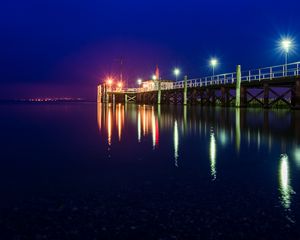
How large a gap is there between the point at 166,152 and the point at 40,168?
133 inches

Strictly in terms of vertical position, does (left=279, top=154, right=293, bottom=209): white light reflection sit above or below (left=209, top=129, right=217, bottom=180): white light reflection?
below

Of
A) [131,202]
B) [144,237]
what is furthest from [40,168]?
[144,237]

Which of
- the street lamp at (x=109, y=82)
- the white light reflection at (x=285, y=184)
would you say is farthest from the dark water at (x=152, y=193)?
the street lamp at (x=109, y=82)

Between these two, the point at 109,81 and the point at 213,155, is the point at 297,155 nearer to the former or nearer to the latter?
the point at 213,155

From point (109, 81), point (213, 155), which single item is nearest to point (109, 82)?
point (109, 81)

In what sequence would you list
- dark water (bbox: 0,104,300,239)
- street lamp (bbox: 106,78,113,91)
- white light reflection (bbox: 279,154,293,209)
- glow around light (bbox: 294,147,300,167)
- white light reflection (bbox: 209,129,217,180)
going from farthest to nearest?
street lamp (bbox: 106,78,113,91) → glow around light (bbox: 294,147,300,167) → white light reflection (bbox: 209,129,217,180) → white light reflection (bbox: 279,154,293,209) → dark water (bbox: 0,104,300,239)

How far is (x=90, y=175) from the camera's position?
628cm

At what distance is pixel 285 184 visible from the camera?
215 inches

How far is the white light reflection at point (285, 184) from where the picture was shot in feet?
15.0

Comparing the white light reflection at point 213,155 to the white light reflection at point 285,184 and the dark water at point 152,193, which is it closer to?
the dark water at point 152,193

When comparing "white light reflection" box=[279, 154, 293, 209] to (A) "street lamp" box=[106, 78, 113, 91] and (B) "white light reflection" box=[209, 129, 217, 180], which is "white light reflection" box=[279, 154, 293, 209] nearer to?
(B) "white light reflection" box=[209, 129, 217, 180]

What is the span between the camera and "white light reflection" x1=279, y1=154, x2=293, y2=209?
15.0ft

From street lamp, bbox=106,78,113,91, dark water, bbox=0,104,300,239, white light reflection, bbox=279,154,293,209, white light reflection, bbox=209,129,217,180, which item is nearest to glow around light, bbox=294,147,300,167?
dark water, bbox=0,104,300,239

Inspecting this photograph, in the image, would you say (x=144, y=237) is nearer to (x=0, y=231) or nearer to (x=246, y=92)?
(x=0, y=231)
